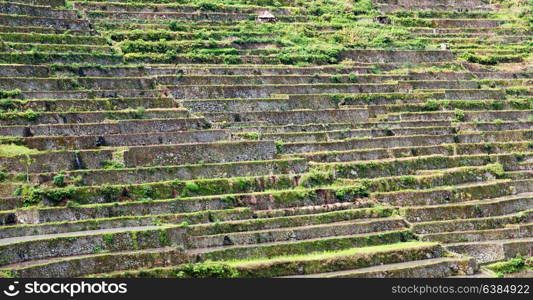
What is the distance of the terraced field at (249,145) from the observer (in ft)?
104

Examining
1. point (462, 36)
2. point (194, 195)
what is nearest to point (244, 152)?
point (194, 195)

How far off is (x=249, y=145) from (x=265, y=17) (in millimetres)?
12466

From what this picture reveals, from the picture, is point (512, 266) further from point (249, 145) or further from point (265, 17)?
point (265, 17)

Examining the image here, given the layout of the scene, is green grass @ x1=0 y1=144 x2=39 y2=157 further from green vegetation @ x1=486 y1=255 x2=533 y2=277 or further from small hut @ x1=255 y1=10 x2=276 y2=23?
small hut @ x1=255 y1=10 x2=276 y2=23

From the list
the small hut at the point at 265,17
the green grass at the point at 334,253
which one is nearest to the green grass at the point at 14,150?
the green grass at the point at 334,253

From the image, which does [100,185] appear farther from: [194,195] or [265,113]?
[265,113]

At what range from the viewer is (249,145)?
120 feet

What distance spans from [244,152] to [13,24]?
362 inches

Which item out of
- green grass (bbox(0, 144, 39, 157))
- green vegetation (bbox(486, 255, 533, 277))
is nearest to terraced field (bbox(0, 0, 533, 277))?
green grass (bbox(0, 144, 39, 157))

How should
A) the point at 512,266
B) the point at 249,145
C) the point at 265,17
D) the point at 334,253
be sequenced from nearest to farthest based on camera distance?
the point at 334,253 < the point at 512,266 < the point at 249,145 < the point at 265,17

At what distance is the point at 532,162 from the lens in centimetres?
4212

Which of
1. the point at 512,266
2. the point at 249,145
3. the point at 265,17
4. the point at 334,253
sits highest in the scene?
the point at 265,17

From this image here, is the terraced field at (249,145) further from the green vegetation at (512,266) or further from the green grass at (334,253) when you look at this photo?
the green vegetation at (512,266)

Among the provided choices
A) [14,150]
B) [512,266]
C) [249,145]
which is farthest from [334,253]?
[14,150]
